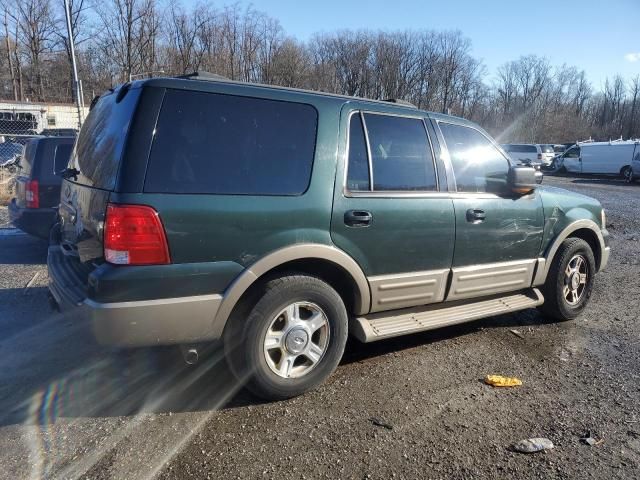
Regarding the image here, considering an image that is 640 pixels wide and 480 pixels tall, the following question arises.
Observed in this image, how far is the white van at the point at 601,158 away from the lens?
25.8 m

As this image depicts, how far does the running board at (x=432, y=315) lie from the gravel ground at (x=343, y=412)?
1.06ft

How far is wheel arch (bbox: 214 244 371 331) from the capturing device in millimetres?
2865

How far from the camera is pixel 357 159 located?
3.38 m

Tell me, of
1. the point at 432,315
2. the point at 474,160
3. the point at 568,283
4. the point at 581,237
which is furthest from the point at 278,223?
the point at 581,237

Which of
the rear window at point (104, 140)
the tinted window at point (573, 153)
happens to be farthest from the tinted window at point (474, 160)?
the tinted window at point (573, 153)

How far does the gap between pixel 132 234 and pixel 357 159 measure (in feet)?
5.16

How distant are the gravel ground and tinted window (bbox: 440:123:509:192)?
4.51ft

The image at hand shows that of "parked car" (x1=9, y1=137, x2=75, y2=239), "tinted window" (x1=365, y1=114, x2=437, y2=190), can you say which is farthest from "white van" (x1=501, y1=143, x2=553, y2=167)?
"tinted window" (x1=365, y1=114, x2=437, y2=190)

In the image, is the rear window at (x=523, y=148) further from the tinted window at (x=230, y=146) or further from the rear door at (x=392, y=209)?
the tinted window at (x=230, y=146)

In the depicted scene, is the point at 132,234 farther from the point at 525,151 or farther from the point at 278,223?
the point at 525,151

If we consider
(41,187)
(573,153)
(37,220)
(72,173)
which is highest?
(573,153)

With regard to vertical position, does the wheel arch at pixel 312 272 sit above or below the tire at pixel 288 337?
above

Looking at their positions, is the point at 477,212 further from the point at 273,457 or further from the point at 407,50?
the point at 407,50

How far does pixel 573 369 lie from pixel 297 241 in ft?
7.98
